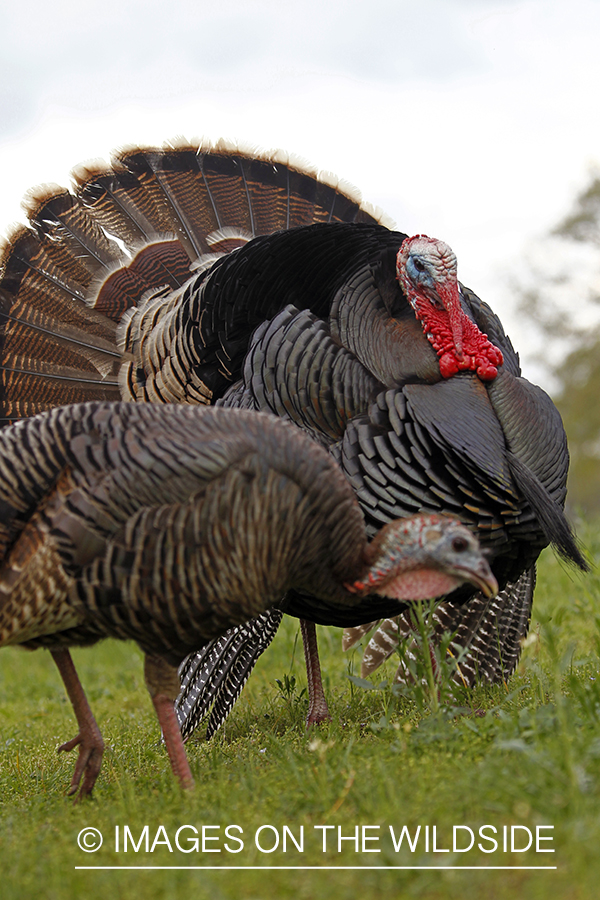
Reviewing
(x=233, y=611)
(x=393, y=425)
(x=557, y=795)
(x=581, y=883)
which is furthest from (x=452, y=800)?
(x=393, y=425)

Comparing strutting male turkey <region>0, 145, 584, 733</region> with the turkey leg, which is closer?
the turkey leg

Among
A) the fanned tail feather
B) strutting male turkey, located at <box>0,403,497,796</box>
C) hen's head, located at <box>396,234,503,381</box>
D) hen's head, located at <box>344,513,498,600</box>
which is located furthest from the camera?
the fanned tail feather

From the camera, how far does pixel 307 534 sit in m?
3.51

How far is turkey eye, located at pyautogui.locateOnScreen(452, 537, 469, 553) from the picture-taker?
355 cm

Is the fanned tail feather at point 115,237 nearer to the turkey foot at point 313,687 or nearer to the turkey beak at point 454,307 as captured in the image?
the turkey beak at point 454,307

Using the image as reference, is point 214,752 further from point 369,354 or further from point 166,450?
point 369,354

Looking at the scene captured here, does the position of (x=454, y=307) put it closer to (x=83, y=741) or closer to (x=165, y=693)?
(x=165, y=693)

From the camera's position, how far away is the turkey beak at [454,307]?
4.58 m

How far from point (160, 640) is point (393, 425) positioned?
153cm

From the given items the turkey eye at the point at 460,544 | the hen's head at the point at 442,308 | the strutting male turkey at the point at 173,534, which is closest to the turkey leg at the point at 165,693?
the strutting male turkey at the point at 173,534

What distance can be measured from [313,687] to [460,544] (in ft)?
5.81

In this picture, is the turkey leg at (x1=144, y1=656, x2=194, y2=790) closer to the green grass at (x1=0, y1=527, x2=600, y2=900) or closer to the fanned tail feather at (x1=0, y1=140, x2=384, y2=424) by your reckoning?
the green grass at (x1=0, y1=527, x2=600, y2=900)

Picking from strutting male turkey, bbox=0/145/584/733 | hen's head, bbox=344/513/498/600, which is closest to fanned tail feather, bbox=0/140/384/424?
strutting male turkey, bbox=0/145/584/733

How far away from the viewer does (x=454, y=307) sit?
15.3 feet
